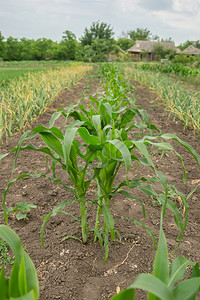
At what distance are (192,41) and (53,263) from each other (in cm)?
8272

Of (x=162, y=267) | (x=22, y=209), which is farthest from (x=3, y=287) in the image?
(x=22, y=209)

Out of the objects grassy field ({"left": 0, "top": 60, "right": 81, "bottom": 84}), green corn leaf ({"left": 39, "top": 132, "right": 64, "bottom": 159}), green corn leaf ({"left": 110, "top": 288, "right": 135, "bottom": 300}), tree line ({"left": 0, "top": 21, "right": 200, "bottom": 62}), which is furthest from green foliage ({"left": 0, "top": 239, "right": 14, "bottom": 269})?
tree line ({"left": 0, "top": 21, "right": 200, "bottom": 62})

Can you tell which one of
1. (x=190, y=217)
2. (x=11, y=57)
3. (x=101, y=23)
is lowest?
(x=190, y=217)

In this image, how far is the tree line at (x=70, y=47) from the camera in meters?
40.6

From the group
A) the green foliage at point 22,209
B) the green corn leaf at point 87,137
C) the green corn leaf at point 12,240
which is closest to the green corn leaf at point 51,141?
the green corn leaf at point 87,137

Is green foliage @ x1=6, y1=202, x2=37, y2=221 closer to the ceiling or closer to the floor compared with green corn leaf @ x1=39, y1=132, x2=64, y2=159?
closer to the floor

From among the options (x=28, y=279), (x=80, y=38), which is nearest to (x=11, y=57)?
(x=80, y=38)

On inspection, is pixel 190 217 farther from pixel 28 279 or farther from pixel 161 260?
pixel 28 279

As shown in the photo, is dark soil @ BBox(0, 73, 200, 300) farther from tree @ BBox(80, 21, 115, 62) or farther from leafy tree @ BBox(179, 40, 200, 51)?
leafy tree @ BBox(179, 40, 200, 51)

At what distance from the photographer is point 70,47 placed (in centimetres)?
5044

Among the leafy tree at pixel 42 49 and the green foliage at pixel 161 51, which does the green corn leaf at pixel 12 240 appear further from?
the leafy tree at pixel 42 49

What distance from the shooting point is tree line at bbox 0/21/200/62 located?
40594 millimetres

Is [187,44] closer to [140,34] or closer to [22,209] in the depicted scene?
[140,34]

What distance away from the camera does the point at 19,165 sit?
10.1ft
